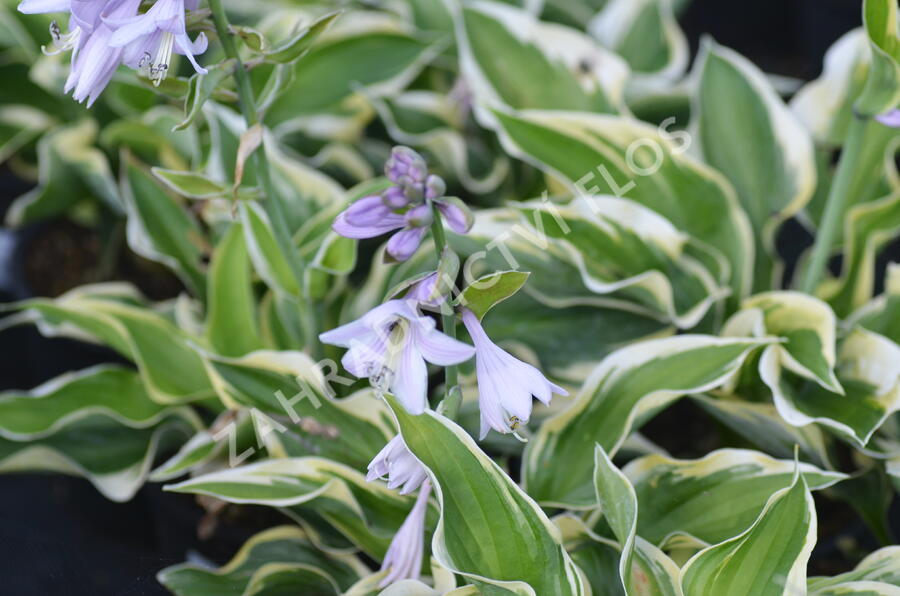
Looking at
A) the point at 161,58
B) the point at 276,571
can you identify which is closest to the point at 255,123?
the point at 161,58

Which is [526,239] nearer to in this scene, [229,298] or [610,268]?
[610,268]

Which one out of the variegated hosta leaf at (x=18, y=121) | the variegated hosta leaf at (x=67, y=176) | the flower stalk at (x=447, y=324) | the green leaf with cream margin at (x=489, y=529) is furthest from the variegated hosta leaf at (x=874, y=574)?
the variegated hosta leaf at (x=18, y=121)

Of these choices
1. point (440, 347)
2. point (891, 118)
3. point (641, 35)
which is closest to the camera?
point (440, 347)

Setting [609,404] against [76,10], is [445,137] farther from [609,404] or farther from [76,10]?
[76,10]

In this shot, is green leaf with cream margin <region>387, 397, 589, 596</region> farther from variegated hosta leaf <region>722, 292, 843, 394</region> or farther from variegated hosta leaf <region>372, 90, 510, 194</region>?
variegated hosta leaf <region>372, 90, 510, 194</region>

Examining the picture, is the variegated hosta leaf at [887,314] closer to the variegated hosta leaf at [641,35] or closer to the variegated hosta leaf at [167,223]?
the variegated hosta leaf at [641,35]
